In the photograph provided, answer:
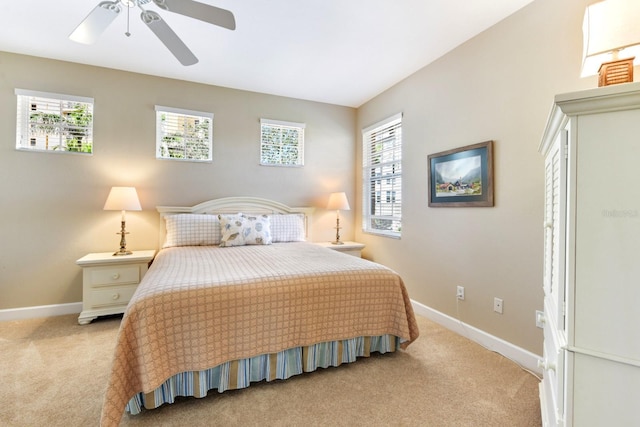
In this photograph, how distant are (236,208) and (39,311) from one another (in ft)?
7.30

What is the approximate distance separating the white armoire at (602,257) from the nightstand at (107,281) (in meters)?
3.30

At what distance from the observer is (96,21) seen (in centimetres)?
179

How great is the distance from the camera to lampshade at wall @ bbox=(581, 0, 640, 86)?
114cm

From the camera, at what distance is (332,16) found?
2.29 metres

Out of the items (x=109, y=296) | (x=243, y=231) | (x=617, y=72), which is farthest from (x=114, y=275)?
A: (x=617, y=72)

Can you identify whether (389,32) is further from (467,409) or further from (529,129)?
(467,409)

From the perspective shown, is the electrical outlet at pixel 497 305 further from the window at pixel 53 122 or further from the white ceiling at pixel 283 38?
the window at pixel 53 122

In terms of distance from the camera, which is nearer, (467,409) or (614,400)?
(614,400)

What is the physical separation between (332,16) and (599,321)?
246 centimetres

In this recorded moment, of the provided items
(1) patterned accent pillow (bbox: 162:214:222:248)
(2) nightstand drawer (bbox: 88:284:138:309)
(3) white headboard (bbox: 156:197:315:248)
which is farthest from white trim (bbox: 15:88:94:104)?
(2) nightstand drawer (bbox: 88:284:138:309)

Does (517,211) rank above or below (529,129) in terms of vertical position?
below

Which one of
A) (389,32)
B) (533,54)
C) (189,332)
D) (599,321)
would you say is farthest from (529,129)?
(189,332)

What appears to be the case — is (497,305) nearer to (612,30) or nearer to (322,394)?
(322,394)

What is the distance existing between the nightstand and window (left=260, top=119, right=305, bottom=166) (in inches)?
75.0
